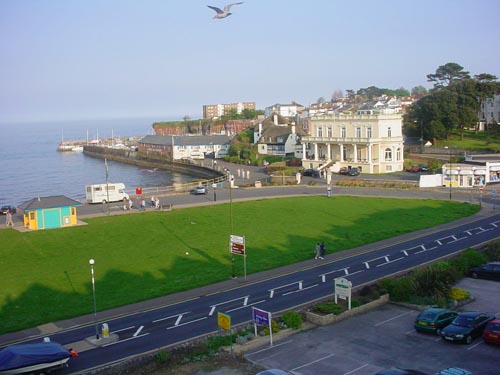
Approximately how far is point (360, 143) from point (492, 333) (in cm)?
5836

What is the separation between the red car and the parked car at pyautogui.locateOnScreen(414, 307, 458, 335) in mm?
1614

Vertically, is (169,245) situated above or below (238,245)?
below

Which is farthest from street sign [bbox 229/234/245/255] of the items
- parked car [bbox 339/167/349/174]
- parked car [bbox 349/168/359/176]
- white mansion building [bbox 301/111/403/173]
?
white mansion building [bbox 301/111/403/173]

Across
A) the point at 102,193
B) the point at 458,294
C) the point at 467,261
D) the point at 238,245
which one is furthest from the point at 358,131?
the point at 458,294

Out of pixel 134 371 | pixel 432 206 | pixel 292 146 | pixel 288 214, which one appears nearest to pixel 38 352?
pixel 134 371

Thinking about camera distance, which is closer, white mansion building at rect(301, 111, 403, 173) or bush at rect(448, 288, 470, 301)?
bush at rect(448, 288, 470, 301)

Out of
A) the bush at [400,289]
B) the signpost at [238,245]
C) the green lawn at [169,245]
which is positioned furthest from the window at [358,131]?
the bush at [400,289]

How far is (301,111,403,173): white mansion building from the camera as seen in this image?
249 feet

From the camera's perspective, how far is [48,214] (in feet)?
140

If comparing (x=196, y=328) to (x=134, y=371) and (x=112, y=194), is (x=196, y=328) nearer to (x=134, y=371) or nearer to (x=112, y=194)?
(x=134, y=371)

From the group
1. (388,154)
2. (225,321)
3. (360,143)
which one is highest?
(360,143)

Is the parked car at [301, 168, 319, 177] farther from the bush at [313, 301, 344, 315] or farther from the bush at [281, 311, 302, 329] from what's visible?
the bush at [281, 311, 302, 329]

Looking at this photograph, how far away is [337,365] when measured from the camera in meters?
18.9

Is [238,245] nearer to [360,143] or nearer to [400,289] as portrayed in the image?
[400,289]
